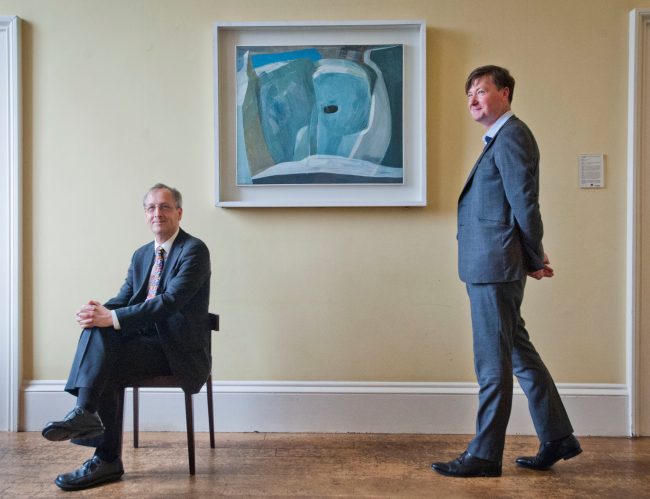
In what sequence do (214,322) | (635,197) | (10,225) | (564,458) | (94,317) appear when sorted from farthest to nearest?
(10,225)
(635,197)
(214,322)
(564,458)
(94,317)

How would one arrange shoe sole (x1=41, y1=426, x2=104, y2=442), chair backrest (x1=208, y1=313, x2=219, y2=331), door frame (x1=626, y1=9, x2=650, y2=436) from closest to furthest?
1. shoe sole (x1=41, y1=426, x2=104, y2=442)
2. chair backrest (x1=208, y1=313, x2=219, y2=331)
3. door frame (x1=626, y1=9, x2=650, y2=436)

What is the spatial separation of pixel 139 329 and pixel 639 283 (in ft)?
7.20

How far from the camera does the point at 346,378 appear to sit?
2.90m

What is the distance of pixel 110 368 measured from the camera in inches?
87.5

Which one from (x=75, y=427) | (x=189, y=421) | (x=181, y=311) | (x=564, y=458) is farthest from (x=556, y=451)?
(x=75, y=427)

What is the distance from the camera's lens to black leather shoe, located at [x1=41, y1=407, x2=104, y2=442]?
2080 millimetres

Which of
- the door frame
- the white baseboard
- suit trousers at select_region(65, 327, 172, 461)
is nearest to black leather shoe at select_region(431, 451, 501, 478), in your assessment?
the white baseboard

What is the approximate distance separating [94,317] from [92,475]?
0.57m

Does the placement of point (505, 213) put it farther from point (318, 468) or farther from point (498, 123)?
point (318, 468)

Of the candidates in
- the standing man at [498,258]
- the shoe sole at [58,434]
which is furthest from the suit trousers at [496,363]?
the shoe sole at [58,434]

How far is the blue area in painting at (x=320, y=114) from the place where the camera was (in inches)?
112

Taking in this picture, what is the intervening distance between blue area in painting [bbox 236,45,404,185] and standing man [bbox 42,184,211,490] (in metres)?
0.58

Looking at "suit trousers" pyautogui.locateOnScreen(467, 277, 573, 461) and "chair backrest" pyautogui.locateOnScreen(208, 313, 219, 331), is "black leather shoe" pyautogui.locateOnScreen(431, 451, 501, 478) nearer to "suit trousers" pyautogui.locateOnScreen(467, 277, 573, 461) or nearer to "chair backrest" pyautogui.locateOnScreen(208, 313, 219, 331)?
"suit trousers" pyautogui.locateOnScreen(467, 277, 573, 461)

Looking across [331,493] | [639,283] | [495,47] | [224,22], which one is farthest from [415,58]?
[331,493]
